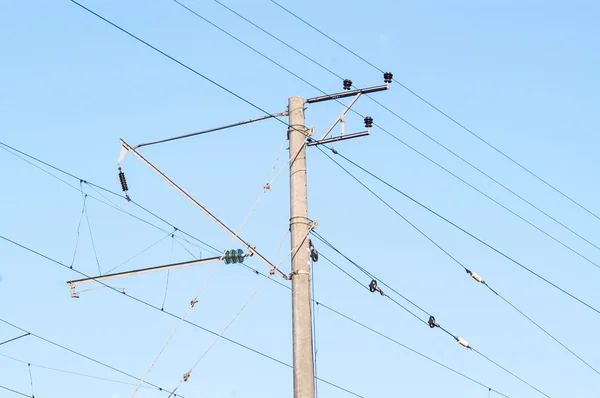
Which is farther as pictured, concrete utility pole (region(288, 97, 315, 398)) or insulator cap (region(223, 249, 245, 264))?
insulator cap (region(223, 249, 245, 264))

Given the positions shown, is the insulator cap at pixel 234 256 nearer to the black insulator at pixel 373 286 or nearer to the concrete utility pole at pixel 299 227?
the concrete utility pole at pixel 299 227

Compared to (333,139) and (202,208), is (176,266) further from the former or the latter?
(333,139)

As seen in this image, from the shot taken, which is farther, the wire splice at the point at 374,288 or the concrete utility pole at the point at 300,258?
the wire splice at the point at 374,288

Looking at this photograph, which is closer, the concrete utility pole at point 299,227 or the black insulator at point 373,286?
the concrete utility pole at point 299,227

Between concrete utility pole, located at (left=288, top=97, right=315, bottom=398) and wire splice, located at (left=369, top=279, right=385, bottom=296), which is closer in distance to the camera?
concrete utility pole, located at (left=288, top=97, right=315, bottom=398)

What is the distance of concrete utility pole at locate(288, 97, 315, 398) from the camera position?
18844 millimetres

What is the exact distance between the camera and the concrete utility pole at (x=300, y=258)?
61.8ft

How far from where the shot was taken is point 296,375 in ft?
61.8

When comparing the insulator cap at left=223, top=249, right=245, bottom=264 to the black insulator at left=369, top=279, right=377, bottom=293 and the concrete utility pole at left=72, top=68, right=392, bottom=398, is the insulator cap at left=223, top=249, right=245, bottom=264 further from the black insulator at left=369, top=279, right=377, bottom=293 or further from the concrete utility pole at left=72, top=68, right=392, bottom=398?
the black insulator at left=369, top=279, right=377, bottom=293

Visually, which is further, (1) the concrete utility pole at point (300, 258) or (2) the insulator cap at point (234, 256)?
(2) the insulator cap at point (234, 256)

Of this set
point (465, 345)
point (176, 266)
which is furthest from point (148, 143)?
point (465, 345)

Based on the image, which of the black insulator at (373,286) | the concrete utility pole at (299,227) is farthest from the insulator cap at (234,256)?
the black insulator at (373,286)

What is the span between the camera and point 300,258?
1991 centimetres

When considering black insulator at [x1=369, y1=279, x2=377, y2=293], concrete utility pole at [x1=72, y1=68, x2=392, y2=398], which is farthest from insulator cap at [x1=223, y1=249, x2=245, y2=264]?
black insulator at [x1=369, y1=279, x2=377, y2=293]
